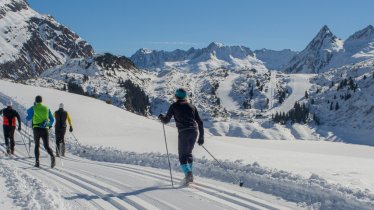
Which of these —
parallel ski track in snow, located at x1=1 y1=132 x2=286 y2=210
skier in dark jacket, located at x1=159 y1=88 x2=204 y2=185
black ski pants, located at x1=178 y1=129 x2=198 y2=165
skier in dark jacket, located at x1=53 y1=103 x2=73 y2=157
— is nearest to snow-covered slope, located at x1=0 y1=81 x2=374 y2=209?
parallel ski track in snow, located at x1=1 y1=132 x2=286 y2=210

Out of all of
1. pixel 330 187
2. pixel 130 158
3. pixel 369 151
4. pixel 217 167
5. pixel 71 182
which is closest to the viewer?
pixel 330 187

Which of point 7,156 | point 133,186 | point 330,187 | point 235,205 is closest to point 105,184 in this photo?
point 133,186

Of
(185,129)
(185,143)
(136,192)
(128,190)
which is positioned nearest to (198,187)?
(185,143)

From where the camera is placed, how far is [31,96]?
41469 mm

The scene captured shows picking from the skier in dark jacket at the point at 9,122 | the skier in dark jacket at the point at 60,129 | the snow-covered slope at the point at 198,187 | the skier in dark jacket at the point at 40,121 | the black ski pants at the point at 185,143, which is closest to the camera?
the snow-covered slope at the point at 198,187

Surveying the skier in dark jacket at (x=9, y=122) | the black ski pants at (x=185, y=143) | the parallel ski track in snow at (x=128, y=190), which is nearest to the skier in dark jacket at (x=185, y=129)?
the black ski pants at (x=185, y=143)

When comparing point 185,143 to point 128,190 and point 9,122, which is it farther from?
point 9,122

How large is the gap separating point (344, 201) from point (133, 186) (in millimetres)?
4988

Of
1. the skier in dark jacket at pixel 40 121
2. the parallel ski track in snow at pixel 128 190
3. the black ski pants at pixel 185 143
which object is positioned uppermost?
the skier in dark jacket at pixel 40 121

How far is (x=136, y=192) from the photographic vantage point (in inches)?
407

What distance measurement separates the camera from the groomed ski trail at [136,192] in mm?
9156

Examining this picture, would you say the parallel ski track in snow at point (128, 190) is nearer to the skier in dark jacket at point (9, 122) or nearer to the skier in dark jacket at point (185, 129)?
the skier in dark jacket at point (185, 129)

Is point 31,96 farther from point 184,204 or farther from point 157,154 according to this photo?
point 184,204

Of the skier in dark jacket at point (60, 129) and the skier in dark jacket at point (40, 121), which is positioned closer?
the skier in dark jacket at point (40, 121)
